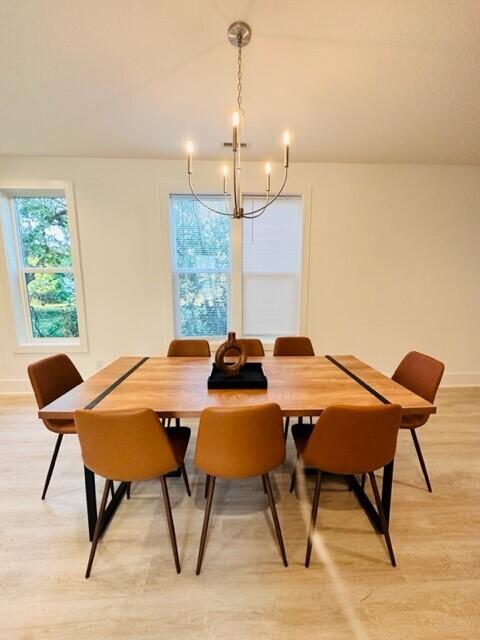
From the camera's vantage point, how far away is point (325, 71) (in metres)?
1.96

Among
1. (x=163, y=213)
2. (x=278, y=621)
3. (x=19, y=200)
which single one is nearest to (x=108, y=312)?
(x=163, y=213)

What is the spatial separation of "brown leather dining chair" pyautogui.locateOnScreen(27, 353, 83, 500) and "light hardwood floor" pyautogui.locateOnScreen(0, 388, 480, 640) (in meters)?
0.46

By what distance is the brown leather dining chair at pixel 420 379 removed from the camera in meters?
1.67

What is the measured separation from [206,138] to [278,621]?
3229 mm

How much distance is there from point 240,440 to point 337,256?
8.33 feet

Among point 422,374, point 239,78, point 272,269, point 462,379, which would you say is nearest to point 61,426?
point 422,374

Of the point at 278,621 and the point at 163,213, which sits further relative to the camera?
the point at 163,213

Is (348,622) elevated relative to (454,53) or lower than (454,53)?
lower

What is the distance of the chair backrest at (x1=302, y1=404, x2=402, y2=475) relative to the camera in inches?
45.1

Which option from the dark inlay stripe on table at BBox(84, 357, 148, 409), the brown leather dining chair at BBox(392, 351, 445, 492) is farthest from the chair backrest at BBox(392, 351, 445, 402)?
the dark inlay stripe on table at BBox(84, 357, 148, 409)

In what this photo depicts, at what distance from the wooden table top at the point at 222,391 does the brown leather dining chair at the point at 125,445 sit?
132 millimetres

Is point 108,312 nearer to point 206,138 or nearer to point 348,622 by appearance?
point 206,138

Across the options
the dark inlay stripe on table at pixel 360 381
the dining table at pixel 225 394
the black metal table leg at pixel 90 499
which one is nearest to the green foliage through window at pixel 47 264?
the dining table at pixel 225 394

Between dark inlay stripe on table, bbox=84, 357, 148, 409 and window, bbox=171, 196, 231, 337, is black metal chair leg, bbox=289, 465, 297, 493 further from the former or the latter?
window, bbox=171, 196, 231, 337
